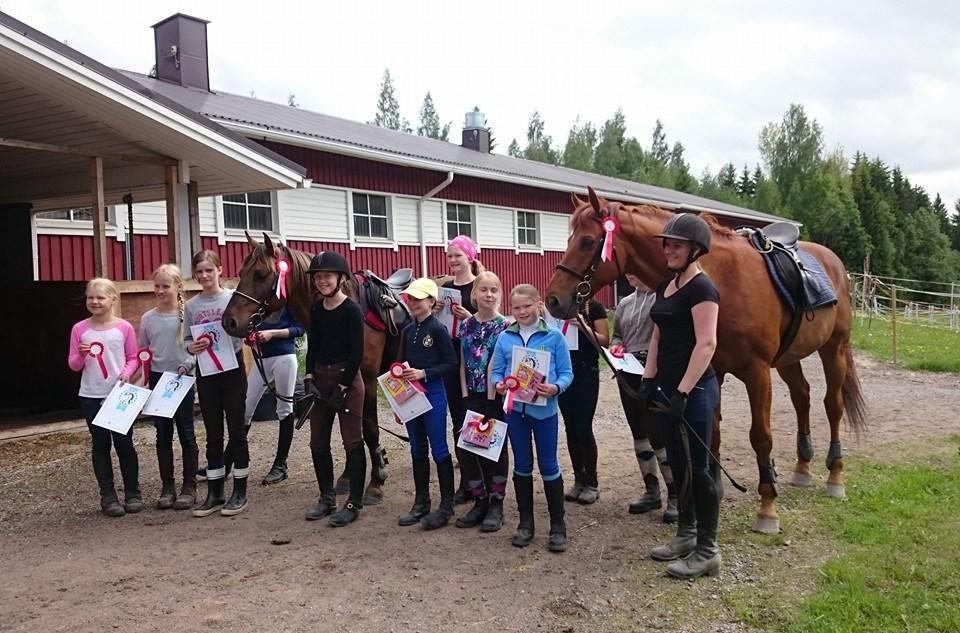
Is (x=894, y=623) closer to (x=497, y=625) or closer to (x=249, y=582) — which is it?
(x=497, y=625)

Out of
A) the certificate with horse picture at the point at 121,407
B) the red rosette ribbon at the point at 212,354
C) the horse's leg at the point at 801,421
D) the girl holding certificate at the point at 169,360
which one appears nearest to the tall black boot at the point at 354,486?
the red rosette ribbon at the point at 212,354

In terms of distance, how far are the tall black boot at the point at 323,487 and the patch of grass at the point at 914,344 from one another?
995cm

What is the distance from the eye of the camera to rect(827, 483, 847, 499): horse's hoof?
15.8ft

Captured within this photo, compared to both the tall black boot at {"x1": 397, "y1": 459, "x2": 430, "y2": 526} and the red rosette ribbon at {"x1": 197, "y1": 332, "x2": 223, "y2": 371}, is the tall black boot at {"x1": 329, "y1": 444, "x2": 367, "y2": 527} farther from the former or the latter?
the red rosette ribbon at {"x1": 197, "y1": 332, "x2": 223, "y2": 371}

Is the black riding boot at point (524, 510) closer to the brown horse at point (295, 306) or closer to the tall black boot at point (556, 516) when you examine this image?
the tall black boot at point (556, 516)

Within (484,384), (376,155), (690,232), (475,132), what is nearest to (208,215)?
(376,155)

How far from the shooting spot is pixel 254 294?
4.69 metres

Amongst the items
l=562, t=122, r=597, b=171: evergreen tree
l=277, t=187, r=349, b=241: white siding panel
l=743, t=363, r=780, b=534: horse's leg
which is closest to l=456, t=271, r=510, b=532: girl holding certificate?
l=743, t=363, r=780, b=534: horse's leg

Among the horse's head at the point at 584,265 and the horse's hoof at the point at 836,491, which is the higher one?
the horse's head at the point at 584,265

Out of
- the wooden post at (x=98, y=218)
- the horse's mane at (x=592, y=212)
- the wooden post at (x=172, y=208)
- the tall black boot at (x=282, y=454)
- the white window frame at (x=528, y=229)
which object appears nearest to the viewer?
the horse's mane at (x=592, y=212)

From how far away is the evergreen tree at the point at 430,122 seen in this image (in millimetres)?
68438

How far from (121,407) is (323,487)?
4.52 ft

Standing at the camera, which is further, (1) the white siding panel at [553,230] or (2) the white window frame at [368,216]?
(1) the white siding panel at [553,230]

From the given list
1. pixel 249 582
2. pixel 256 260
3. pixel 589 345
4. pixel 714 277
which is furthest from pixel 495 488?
pixel 256 260
